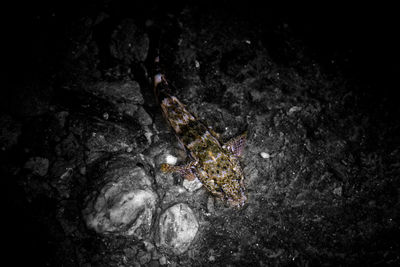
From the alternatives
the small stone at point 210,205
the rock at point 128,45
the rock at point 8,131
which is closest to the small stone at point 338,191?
the small stone at point 210,205

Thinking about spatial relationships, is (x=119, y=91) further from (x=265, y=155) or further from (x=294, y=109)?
(x=294, y=109)

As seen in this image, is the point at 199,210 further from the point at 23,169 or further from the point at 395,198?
the point at 395,198

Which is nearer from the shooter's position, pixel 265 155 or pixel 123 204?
pixel 123 204

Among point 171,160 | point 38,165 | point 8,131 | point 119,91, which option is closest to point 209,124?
point 171,160

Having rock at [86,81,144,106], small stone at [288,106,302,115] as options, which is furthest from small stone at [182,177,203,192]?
small stone at [288,106,302,115]

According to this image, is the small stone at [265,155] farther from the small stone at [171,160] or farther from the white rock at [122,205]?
the white rock at [122,205]

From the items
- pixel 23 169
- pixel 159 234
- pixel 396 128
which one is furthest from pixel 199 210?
pixel 396 128
